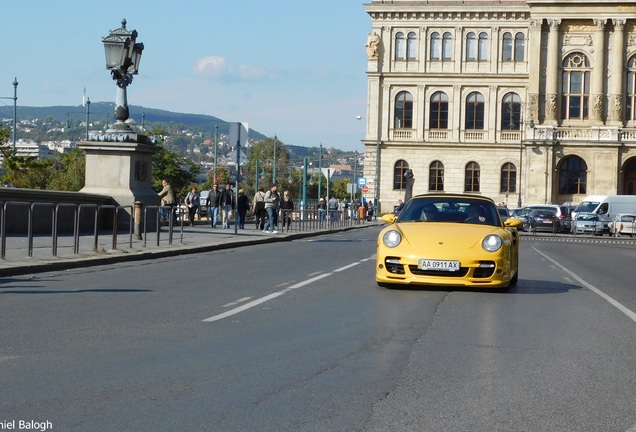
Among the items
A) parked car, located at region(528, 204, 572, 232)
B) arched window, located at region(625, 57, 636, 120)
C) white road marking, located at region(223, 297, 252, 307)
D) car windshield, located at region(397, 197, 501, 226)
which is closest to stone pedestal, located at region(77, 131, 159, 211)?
car windshield, located at region(397, 197, 501, 226)

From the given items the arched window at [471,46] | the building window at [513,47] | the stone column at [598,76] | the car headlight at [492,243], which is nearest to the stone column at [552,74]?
the stone column at [598,76]

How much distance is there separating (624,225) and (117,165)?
1549 inches

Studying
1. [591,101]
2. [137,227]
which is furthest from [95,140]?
[591,101]

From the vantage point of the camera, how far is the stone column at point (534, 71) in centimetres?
9238

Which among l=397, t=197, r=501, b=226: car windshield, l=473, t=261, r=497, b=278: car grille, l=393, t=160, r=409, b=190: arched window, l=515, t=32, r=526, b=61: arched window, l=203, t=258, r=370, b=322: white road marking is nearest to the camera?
l=203, t=258, r=370, b=322: white road marking

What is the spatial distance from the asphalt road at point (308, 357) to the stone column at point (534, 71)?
76.9 metres

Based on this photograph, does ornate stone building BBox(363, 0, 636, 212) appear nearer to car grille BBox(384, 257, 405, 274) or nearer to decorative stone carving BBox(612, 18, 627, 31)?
decorative stone carving BBox(612, 18, 627, 31)

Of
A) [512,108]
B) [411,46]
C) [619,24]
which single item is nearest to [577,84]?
[619,24]

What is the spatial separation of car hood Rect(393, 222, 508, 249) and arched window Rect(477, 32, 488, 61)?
3209 inches

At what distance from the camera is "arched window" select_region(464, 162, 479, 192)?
9706cm

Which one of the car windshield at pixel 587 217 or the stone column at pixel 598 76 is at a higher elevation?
the stone column at pixel 598 76

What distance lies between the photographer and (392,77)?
3853 inches

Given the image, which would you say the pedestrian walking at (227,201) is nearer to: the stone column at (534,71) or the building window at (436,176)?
the stone column at (534,71)

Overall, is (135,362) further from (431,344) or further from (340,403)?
(431,344)
